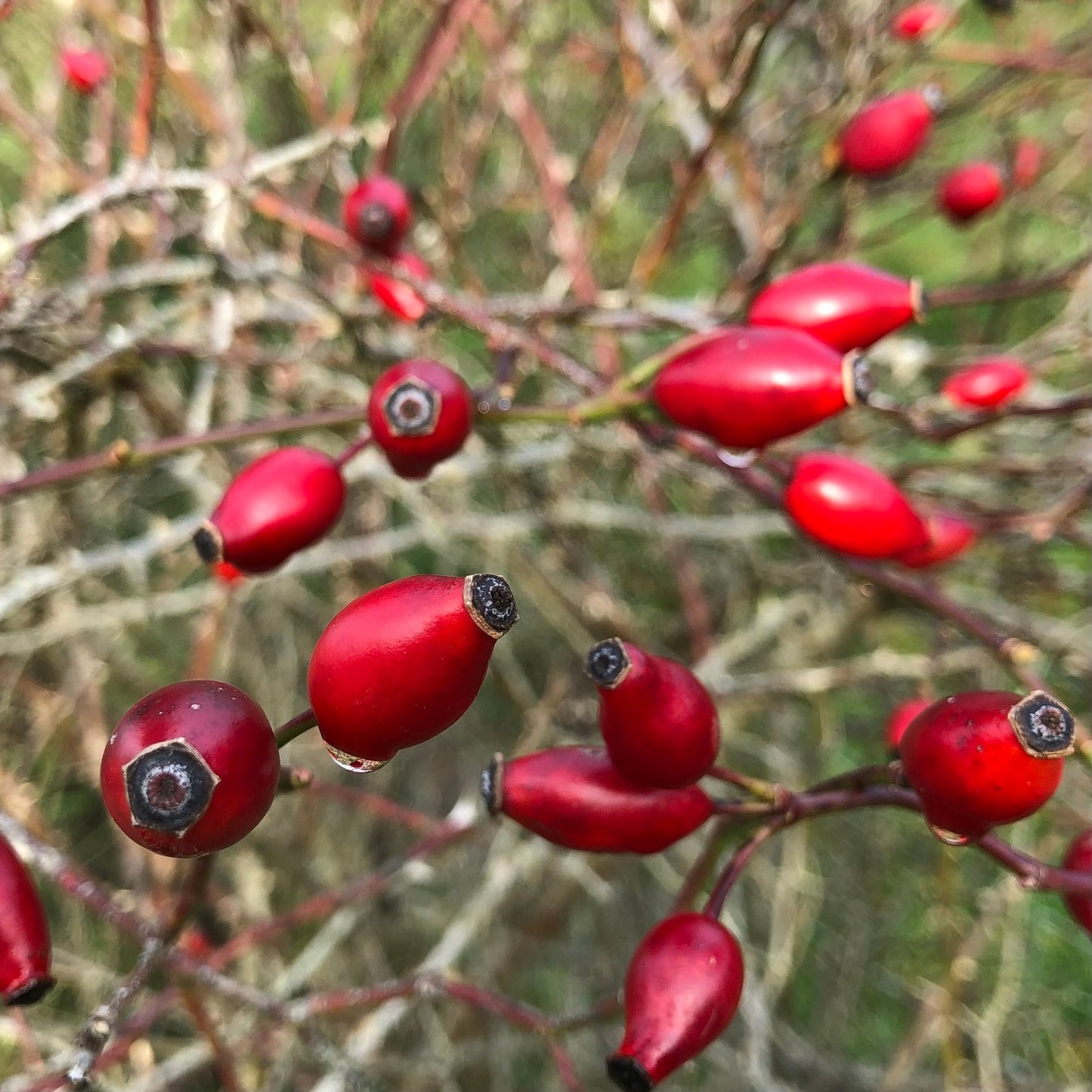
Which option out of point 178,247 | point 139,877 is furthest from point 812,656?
point 178,247

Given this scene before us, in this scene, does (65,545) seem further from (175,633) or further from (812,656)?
(812,656)

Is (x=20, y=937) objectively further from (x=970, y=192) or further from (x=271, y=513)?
(x=970, y=192)

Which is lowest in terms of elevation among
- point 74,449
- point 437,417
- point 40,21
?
point 437,417

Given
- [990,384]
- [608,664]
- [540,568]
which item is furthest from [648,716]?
[540,568]

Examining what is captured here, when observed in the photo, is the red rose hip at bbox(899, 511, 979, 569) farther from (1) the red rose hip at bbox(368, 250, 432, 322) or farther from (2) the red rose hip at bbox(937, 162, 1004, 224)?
(2) the red rose hip at bbox(937, 162, 1004, 224)

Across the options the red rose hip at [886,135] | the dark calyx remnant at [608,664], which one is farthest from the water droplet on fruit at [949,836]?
the red rose hip at [886,135]

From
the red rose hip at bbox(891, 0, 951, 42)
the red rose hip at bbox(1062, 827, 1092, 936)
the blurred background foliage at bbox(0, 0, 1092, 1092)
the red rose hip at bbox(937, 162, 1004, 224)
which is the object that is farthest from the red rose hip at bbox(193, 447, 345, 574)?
the red rose hip at bbox(891, 0, 951, 42)
